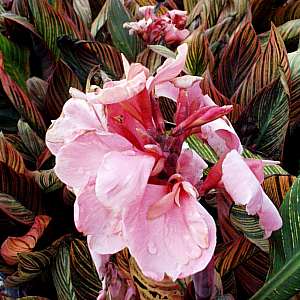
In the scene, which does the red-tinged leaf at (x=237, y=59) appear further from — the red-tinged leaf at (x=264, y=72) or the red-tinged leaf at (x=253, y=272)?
the red-tinged leaf at (x=253, y=272)

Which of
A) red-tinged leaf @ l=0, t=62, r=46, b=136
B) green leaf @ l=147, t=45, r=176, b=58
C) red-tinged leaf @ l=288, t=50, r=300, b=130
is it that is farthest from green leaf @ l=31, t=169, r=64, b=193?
red-tinged leaf @ l=288, t=50, r=300, b=130

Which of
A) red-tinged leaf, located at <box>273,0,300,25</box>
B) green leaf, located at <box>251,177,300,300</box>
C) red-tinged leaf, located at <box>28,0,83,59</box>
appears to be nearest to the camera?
green leaf, located at <box>251,177,300,300</box>

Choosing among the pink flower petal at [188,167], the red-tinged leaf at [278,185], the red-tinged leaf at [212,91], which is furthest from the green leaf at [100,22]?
the pink flower petal at [188,167]

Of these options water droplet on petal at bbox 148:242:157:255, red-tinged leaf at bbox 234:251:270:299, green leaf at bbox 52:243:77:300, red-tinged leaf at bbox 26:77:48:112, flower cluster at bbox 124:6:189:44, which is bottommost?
green leaf at bbox 52:243:77:300

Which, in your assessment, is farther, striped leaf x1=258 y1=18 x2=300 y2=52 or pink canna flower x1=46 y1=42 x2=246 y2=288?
striped leaf x1=258 y1=18 x2=300 y2=52

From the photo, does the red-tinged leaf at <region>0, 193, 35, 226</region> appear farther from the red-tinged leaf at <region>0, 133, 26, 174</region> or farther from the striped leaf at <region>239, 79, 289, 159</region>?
the striped leaf at <region>239, 79, 289, 159</region>

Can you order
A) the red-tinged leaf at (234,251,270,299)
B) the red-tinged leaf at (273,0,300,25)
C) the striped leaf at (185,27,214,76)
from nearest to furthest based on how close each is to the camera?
the red-tinged leaf at (234,251,270,299)
the striped leaf at (185,27,214,76)
the red-tinged leaf at (273,0,300,25)
